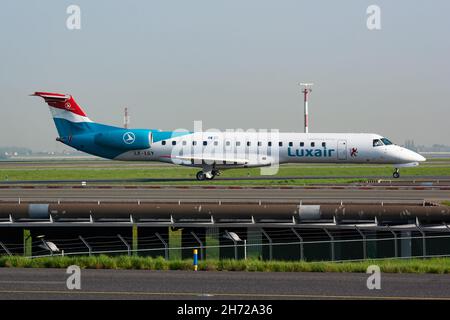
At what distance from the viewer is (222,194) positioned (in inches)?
1601

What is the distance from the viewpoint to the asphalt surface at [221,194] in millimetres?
38250

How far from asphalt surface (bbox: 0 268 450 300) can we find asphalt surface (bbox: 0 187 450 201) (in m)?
16.7

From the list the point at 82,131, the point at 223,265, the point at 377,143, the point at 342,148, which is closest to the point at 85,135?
the point at 82,131

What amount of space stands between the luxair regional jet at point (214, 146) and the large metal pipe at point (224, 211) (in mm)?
22888

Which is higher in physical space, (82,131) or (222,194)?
(82,131)

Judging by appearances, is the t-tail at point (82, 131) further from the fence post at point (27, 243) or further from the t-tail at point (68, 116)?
the fence post at point (27, 243)

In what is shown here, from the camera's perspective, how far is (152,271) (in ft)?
71.1

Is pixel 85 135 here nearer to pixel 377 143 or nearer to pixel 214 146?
pixel 214 146

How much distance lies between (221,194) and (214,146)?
1392cm

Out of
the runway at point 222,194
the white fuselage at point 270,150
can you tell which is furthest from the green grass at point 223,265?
the white fuselage at point 270,150

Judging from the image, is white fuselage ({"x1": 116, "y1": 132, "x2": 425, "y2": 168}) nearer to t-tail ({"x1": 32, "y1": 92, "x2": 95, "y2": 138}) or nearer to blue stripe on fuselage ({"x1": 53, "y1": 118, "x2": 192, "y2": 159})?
blue stripe on fuselage ({"x1": 53, "y1": 118, "x2": 192, "y2": 159})

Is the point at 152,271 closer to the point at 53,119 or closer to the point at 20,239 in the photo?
the point at 20,239

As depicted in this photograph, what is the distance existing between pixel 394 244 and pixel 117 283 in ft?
45.4

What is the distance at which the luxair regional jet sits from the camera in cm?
5272
